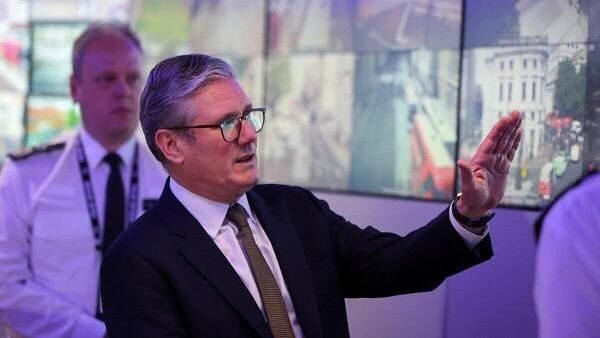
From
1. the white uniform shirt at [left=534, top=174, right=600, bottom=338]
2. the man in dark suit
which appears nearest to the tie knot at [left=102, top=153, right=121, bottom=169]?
the man in dark suit

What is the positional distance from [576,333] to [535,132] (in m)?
1.26

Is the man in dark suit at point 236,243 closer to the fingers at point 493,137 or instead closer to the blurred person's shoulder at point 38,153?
the fingers at point 493,137

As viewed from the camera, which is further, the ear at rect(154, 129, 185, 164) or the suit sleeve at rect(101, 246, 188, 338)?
the ear at rect(154, 129, 185, 164)

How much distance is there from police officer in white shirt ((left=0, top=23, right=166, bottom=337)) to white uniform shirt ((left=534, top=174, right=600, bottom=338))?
5.86 ft

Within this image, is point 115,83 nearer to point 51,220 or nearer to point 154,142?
point 51,220

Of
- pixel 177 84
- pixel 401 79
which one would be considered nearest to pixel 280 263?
pixel 177 84

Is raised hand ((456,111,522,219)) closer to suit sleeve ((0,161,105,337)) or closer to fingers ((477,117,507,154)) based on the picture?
fingers ((477,117,507,154))

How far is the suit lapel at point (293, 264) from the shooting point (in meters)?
2.14

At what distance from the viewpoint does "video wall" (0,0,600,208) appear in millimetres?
2568

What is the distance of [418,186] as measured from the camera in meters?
2.98

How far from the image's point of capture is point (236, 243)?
2.18 m

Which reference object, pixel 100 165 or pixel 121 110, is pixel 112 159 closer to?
pixel 100 165

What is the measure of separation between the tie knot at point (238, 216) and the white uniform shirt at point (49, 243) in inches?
36.9

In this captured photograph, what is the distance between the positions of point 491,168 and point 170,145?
2.70 ft
